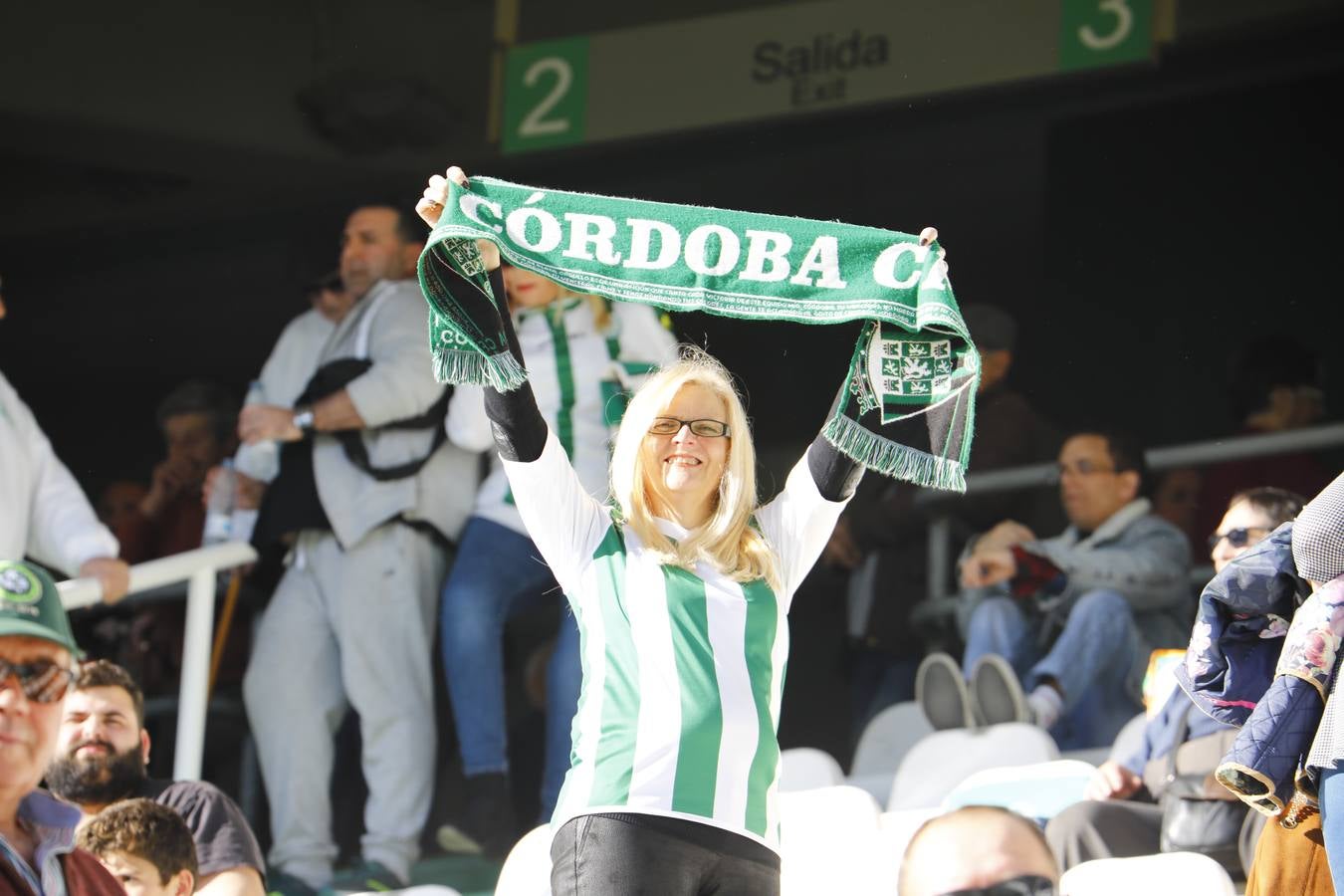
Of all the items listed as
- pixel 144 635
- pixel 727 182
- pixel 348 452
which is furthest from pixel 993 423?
pixel 144 635

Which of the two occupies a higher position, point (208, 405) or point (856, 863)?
point (208, 405)

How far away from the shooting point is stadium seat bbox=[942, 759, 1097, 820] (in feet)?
14.5

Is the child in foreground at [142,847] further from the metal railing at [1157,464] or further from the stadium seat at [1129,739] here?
the metal railing at [1157,464]

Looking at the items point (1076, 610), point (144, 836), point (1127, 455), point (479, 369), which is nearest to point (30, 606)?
point (144, 836)

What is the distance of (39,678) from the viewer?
137 inches

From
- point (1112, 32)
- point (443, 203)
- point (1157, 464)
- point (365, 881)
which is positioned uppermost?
point (1112, 32)

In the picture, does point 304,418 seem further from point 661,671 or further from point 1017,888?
point 661,671

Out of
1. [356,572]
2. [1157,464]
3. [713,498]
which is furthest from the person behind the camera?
[1157,464]

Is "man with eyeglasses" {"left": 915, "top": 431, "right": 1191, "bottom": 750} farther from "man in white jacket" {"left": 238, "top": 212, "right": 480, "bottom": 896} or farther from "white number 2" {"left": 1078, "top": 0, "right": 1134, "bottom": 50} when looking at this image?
"man in white jacket" {"left": 238, "top": 212, "right": 480, "bottom": 896}

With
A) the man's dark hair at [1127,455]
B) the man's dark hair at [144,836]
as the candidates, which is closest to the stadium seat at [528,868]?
the man's dark hair at [144,836]

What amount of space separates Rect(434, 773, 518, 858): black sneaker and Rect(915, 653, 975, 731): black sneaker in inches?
46.6

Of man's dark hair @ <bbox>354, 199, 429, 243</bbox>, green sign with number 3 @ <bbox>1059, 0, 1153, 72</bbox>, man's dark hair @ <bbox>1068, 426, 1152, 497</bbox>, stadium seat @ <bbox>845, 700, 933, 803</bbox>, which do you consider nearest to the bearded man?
stadium seat @ <bbox>845, 700, 933, 803</bbox>

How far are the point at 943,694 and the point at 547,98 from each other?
2.63 metres

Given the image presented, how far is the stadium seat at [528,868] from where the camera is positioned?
3.78 m
